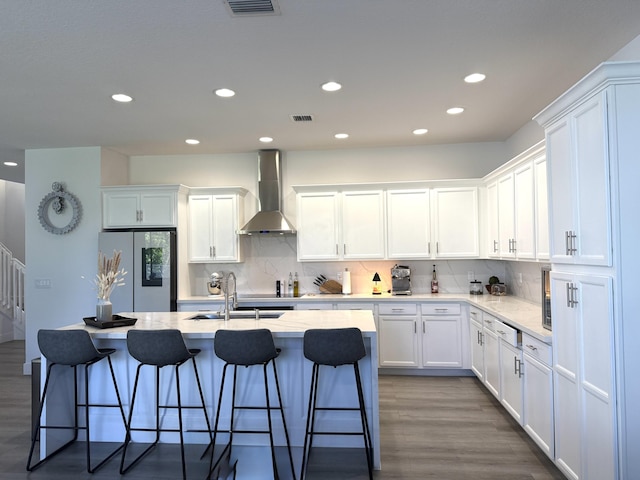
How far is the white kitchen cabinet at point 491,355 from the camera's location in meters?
3.86

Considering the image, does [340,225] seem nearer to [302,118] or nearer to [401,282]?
[401,282]

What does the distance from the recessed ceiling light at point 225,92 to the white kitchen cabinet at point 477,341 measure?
325 centimetres

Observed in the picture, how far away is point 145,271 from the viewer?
5133 mm

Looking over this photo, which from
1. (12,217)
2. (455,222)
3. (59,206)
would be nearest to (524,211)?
(455,222)

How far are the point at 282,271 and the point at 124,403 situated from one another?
275cm

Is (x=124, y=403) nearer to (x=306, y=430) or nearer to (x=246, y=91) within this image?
(x=306, y=430)

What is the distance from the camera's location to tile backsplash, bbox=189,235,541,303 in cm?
554

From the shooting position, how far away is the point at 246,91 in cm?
360

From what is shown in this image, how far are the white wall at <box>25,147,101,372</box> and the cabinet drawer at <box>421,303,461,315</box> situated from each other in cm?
412

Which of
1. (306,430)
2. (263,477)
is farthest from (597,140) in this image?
(263,477)

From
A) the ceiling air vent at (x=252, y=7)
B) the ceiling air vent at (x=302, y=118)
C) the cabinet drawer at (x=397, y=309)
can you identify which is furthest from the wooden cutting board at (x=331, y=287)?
the ceiling air vent at (x=252, y=7)

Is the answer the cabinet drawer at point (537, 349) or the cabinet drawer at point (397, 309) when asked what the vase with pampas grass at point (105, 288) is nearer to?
the cabinet drawer at point (397, 309)

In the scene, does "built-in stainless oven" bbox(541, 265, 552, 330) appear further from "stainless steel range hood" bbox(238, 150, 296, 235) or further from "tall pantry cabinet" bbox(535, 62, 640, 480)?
"stainless steel range hood" bbox(238, 150, 296, 235)

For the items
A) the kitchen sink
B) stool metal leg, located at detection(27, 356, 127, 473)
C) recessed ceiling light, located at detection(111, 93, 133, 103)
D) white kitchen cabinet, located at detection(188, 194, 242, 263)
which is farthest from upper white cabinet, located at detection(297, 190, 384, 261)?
stool metal leg, located at detection(27, 356, 127, 473)
